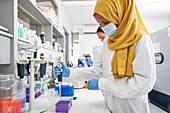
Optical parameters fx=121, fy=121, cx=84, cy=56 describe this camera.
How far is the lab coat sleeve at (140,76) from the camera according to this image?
806 millimetres

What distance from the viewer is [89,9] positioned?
3.68 meters

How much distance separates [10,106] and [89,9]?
3473 mm

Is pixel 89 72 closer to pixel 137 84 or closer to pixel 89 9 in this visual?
pixel 137 84

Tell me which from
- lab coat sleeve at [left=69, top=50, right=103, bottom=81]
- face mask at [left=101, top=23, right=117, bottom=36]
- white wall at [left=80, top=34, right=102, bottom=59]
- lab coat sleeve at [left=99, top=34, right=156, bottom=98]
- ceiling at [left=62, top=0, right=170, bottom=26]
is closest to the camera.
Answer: lab coat sleeve at [left=99, top=34, right=156, bottom=98]

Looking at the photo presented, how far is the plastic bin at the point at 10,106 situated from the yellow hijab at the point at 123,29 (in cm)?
69

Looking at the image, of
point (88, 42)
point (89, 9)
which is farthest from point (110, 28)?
point (88, 42)

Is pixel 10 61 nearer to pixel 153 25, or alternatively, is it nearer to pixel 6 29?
pixel 6 29

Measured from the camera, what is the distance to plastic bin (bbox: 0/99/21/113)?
69 centimetres

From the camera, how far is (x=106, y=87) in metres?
0.93

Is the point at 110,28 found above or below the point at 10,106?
above

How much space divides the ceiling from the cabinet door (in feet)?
8.23

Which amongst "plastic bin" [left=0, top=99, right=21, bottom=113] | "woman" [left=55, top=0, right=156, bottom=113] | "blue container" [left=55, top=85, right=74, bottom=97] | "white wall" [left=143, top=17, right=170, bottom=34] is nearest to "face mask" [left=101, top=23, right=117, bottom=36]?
"woman" [left=55, top=0, right=156, bottom=113]

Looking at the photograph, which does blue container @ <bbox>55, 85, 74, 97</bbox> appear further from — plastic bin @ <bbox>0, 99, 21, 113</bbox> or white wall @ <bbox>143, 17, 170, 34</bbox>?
white wall @ <bbox>143, 17, 170, 34</bbox>

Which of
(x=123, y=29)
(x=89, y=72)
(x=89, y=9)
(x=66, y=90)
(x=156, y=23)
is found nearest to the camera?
(x=123, y=29)
